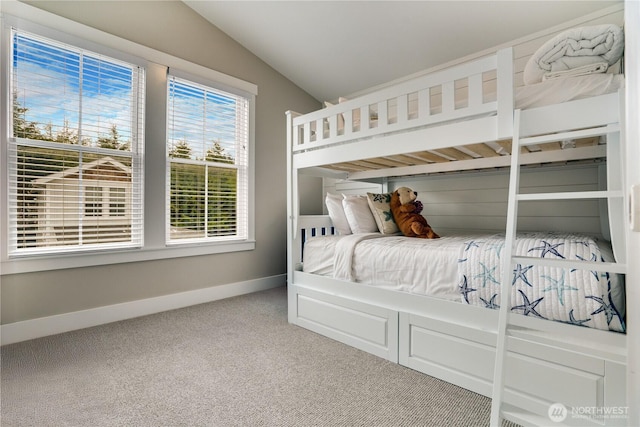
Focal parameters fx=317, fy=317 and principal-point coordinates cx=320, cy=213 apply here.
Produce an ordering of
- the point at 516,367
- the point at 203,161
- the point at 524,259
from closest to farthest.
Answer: the point at 524,259 → the point at 516,367 → the point at 203,161

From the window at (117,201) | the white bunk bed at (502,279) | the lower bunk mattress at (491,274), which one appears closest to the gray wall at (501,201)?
the white bunk bed at (502,279)

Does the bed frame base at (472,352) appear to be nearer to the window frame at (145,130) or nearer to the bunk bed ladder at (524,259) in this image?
the bunk bed ladder at (524,259)

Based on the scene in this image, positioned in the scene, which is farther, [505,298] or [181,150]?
[181,150]

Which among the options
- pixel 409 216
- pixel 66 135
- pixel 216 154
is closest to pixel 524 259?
pixel 409 216

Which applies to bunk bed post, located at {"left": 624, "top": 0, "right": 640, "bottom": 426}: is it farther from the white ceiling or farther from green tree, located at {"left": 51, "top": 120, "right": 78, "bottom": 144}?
green tree, located at {"left": 51, "top": 120, "right": 78, "bottom": 144}

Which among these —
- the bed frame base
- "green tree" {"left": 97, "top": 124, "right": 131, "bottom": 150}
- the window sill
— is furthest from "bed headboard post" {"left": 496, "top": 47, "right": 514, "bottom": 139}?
"green tree" {"left": 97, "top": 124, "right": 131, "bottom": 150}

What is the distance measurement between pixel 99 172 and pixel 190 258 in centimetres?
108

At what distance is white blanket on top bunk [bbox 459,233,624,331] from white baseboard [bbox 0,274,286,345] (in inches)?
97.1

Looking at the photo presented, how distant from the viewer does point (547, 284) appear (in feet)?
4.66

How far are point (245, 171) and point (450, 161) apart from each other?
2128mm

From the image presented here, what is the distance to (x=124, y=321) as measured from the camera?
266 cm

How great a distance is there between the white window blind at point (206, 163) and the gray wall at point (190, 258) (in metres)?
0.21

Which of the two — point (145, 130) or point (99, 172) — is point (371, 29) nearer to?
point (145, 130)

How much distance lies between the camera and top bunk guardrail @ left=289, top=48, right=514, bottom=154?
1.57 m
